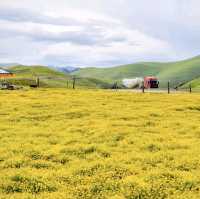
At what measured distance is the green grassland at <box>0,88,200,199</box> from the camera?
68.8 feet

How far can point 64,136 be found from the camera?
3338 centimetres

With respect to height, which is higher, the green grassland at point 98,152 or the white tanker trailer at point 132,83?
the white tanker trailer at point 132,83

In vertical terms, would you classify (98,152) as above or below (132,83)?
below

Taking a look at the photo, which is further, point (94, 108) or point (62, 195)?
point (94, 108)

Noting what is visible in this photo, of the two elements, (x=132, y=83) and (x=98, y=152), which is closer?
(x=98, y=152)

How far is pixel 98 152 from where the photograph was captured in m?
28.5

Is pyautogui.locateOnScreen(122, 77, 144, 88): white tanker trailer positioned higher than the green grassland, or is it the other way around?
pyautogui.locateOnScreen(122, 77, 144, 88): white tanker trailer

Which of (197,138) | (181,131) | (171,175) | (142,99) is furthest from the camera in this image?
(142,99)

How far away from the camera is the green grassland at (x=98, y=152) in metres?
21.0

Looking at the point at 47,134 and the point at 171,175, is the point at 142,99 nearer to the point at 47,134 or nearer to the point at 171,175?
the point at 47,134

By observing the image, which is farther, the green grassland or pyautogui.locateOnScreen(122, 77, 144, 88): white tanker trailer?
pyautogui.locateOnScreen(122, 77, 144, 88): white tanker trailer

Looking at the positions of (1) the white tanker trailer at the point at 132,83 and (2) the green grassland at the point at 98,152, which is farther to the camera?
(1) the white tanker trailer at the point at 132,83

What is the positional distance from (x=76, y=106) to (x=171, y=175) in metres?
28.0

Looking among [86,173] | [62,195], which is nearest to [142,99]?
[86,173]
